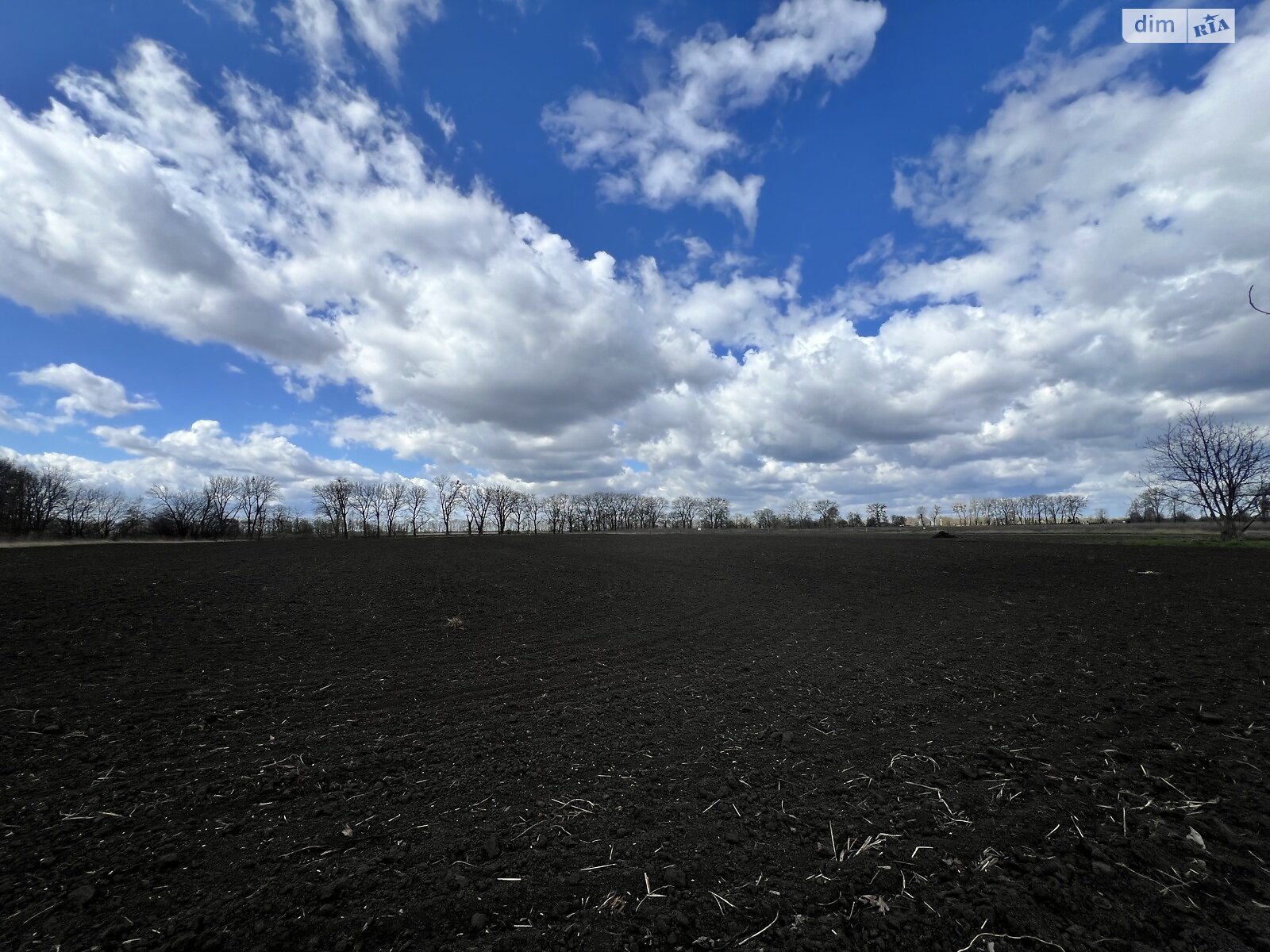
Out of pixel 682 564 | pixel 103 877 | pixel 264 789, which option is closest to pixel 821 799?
pixel 264 789

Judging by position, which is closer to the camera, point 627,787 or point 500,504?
point 627,787

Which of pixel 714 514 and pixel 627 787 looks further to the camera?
pixel 714 514

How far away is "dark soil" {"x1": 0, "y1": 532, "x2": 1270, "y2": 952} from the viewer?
3.18 meters

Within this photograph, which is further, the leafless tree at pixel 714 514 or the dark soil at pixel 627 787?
the leafless tree at pixel 714 514

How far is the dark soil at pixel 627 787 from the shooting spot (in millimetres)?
3184

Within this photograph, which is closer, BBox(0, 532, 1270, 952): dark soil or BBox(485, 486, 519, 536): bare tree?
BBox(0, 532, 1270, 952): dark soil

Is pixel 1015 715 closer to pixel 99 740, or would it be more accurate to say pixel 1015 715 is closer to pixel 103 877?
pixel 103 877

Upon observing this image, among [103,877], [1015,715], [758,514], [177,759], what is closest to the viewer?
[103,877]

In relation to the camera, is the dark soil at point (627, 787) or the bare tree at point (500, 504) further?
the bare tree at point (500, 504)

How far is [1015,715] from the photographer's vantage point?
21.5 ft

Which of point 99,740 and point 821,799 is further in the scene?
point 99,740

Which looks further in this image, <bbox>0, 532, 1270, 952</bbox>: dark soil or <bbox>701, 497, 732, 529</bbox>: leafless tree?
<bbox>701, 497, 732, 529</bbox>: leafless tree

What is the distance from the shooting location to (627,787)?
4.96 meters

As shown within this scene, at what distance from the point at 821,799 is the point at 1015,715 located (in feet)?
12.4
